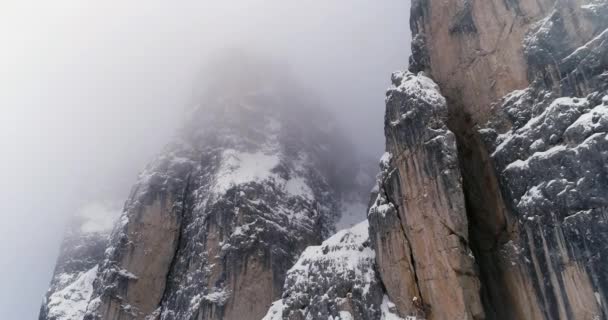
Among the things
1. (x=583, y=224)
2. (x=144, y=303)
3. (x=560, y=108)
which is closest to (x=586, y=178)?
(x=583, y=224)

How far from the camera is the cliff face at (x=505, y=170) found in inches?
1300

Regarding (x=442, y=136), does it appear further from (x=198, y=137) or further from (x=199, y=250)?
(x=198, y=137)

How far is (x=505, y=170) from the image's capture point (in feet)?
126

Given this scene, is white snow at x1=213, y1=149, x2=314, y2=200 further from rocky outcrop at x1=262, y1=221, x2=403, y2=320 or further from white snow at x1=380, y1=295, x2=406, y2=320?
white snow at x1=380, y1=295, x2=406, y2=320

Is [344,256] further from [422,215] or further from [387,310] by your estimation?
[422,215]

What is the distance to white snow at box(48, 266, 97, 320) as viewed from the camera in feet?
314

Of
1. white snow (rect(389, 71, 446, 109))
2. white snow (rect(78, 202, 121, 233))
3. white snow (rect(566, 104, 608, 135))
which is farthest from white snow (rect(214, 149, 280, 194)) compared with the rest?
white snow (rect(566, 104, 608, 135))

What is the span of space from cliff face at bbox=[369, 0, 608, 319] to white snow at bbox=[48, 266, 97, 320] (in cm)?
7195

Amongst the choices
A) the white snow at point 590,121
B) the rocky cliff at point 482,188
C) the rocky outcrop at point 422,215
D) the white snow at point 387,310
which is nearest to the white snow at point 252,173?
the rocky cliff at point 482,188

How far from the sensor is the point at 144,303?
82688 mm

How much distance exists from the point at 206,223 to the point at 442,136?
166 feet

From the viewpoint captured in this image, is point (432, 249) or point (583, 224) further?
point (432, 249)

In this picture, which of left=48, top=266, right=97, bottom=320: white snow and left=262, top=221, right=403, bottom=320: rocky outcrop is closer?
left=262, top=221, right=403, bottom=320: rocky outcrop

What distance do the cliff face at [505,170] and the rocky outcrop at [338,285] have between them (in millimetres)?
2384
